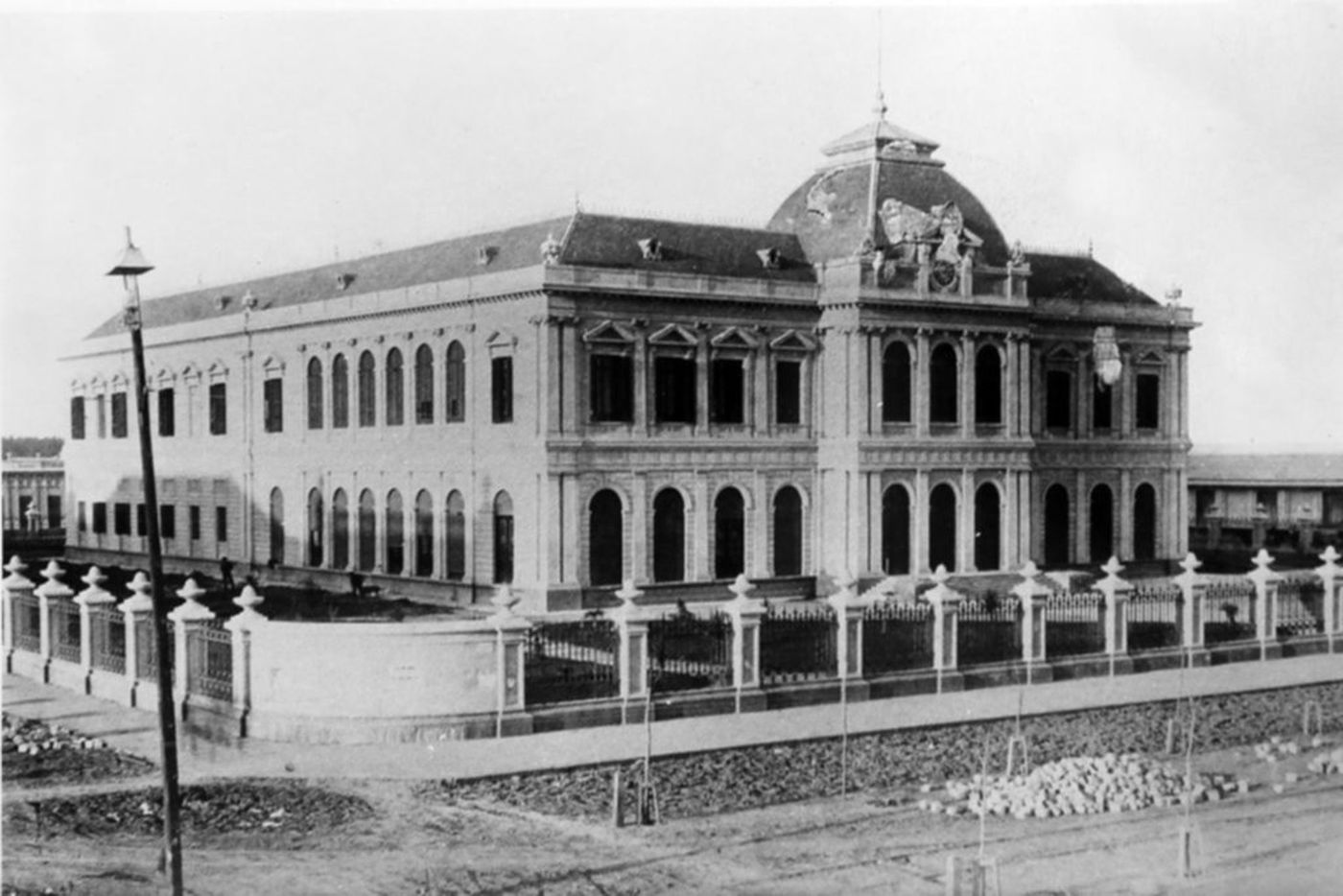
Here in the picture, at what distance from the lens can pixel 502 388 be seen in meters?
35.8

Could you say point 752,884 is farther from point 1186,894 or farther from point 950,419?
point 950,419

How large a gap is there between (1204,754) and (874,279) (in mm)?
19661

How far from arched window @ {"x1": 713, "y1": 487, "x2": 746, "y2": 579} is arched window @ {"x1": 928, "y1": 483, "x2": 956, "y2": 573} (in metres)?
4.61

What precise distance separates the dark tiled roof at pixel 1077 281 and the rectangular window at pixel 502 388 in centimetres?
1504

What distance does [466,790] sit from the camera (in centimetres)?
1753

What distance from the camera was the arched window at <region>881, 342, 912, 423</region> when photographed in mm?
38281

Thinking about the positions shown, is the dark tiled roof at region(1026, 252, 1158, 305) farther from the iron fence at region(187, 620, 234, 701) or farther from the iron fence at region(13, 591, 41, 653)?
the iron fence at region(187, 620, 234, 701)

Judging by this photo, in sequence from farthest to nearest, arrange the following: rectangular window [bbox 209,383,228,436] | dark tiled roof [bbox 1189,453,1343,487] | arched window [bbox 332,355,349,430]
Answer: dark tiled roof [bbox 1189,453,1343,487] → rectangular window [bbox 209,383,228,436] → arched window [bbox 332,355,349,430]

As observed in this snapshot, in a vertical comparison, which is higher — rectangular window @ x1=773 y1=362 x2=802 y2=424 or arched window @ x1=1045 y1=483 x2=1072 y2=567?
rectangular window @ x1=773 y1=362 x2=802 y2=424

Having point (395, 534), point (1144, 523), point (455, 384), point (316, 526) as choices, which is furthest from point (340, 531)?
point (1144, 523)

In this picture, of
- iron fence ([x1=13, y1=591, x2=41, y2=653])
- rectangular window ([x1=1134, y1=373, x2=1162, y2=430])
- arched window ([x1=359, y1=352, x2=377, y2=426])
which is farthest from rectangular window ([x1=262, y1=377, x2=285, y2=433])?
rectangular window ([x1=1134, y1=373, x2=1162, y2=430])

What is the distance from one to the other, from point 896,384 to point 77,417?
26.0m

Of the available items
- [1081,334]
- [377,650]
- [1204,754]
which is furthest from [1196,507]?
[377,650]

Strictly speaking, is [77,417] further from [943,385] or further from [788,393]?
[943,385]
